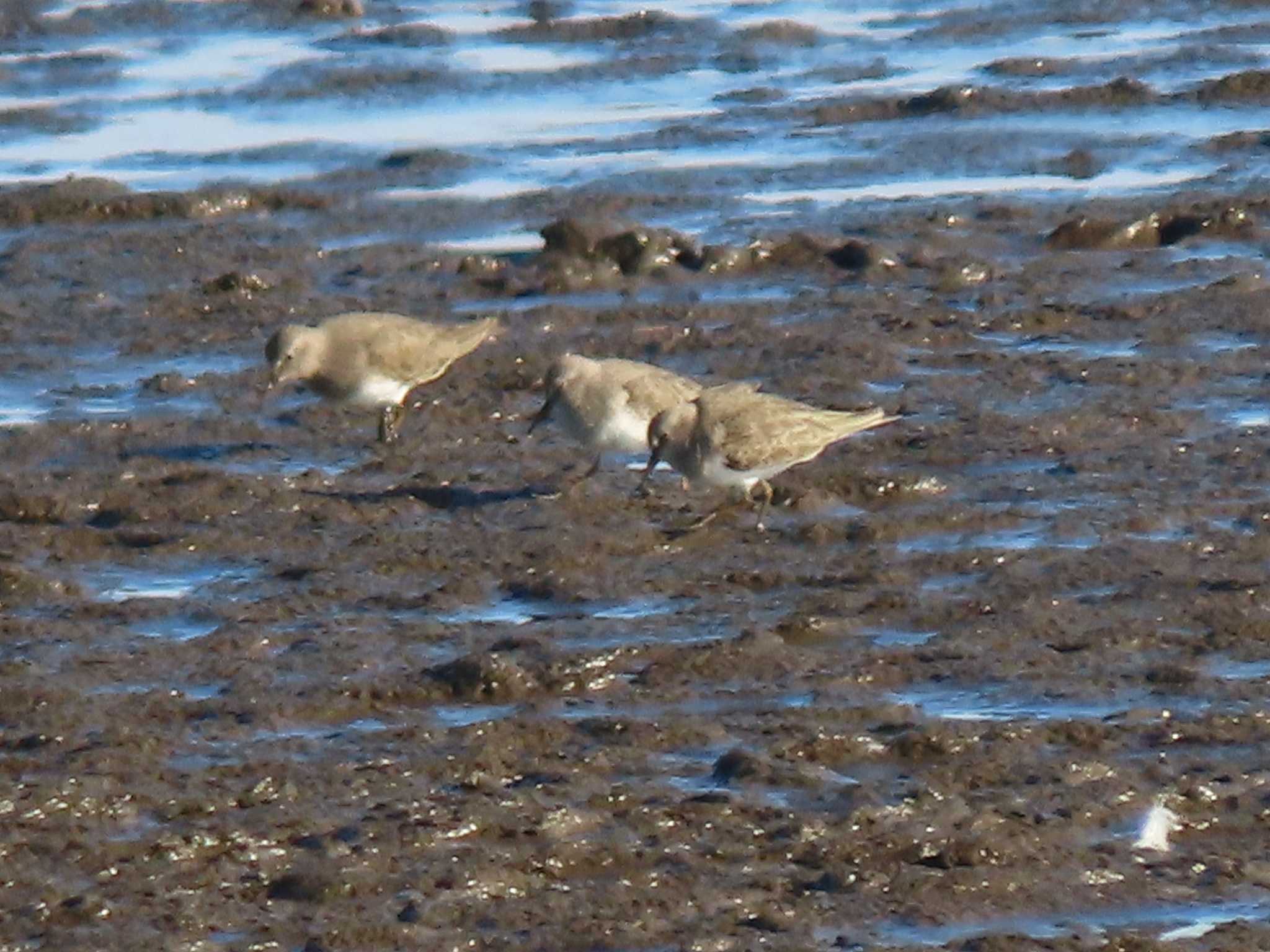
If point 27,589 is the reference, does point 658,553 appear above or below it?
below

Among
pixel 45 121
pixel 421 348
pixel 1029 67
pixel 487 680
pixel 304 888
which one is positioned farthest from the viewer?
pixel 1029 67

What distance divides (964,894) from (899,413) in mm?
4157

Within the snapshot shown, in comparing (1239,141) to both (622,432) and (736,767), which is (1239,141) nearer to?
(622,432)

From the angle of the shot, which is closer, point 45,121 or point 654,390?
point 654,390

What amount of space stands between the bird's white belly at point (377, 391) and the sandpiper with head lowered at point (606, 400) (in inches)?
22.6

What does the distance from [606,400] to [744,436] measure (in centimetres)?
71

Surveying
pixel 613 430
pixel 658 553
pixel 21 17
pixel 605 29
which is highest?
pixel 21 17

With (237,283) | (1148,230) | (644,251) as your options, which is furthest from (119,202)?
(1148,230)

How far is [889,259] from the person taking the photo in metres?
12.6

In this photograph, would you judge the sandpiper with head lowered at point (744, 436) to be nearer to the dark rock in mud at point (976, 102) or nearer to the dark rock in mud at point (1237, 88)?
the dark rock in mud at point (976, 102)

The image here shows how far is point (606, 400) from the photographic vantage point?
9867mm

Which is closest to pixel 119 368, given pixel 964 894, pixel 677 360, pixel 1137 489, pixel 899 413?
pixel 677 360

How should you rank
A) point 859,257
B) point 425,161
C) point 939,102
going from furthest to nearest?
point 939,102 < point 425,161 < point 859,257

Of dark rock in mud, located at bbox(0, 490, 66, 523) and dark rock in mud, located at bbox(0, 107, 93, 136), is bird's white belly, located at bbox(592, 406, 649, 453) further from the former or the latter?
dark rock in mud, located at bbox(0, 107, 93, 136)
